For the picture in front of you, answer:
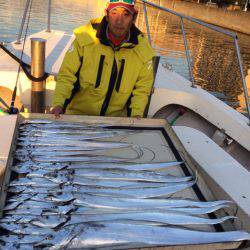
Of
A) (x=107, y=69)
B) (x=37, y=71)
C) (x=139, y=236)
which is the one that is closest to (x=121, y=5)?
(x=107, y=69)

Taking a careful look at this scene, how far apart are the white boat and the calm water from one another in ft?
27.3

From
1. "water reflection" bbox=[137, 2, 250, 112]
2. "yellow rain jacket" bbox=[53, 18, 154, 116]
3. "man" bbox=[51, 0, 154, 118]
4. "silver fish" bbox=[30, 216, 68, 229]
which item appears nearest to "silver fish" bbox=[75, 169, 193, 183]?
"silver fish" bbox=[30, 216, 68, 229]

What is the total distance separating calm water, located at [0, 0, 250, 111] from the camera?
14.8 meters

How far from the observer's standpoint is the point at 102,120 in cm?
297

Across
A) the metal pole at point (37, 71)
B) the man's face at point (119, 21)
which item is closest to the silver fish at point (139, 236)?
the man's face at point (119, 21)

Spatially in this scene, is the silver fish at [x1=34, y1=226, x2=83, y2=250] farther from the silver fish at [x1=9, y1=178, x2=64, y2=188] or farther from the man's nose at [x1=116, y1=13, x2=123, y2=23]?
the man's nose at [x1=116, y1=13, x2=123, y2=23]

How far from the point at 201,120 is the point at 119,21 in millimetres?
2326

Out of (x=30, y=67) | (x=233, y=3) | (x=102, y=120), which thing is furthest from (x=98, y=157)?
(x=233, y=3)

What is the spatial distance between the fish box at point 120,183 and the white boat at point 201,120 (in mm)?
43

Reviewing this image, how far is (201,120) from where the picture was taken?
4852 mm

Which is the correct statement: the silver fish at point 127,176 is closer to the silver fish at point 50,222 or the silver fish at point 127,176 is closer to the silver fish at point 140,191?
the silver fish at point 140,191

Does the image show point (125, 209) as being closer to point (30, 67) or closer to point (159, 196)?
point (159, 196)

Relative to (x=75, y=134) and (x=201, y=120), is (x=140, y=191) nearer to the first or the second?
(x=75, y=134)

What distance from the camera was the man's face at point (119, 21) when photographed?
309cm
